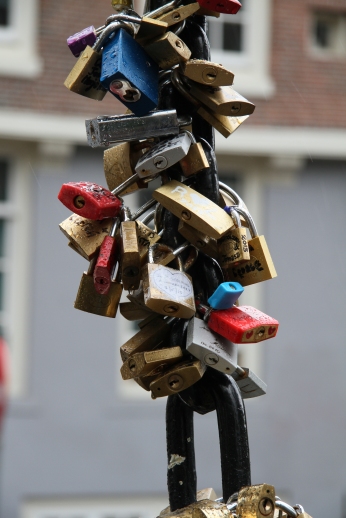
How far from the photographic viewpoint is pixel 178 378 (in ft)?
1.79

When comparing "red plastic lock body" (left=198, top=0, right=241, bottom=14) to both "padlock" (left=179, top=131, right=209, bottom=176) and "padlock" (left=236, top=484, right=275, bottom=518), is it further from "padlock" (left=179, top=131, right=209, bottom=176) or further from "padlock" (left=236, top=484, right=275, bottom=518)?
"padlock" (left=236, top=484, right=275, bottom=518)

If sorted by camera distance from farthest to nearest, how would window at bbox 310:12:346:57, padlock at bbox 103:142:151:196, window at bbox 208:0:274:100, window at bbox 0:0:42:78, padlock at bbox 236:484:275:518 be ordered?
1. window at bbox 310:12:346:57
2. window at bbox 208:0:274:100
3. window at bbox 0:0:42:78
4. padlock at bbox 103:142:151:196
5. padlock at bbox 236:484:275:518

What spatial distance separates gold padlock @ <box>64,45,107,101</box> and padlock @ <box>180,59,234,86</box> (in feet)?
0.25

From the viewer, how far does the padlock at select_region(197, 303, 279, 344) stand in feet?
1.80

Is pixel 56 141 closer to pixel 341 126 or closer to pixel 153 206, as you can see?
pixel 341 126

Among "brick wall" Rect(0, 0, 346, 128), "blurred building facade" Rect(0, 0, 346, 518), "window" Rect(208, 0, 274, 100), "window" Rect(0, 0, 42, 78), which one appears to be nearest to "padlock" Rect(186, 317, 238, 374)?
"blurred building facade" Rect(0, 0, 346, 518)

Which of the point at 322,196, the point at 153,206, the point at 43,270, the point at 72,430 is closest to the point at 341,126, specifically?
the point at 322,196

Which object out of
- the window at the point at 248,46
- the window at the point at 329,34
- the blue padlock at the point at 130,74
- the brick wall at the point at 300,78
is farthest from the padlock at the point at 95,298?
the window at the point at 329,34

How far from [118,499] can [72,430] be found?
0.56 metres

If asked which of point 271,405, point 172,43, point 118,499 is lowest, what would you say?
point 118,499

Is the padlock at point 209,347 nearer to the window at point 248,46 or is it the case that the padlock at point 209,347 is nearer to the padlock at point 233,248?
the padlock at point 233,248

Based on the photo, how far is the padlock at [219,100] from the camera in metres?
0.58

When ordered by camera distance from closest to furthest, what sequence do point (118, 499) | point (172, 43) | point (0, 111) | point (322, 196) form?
point (172, 43) < point (0, 111) < point (118, 499) < point (322, 196)

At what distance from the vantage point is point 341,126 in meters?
5.44
